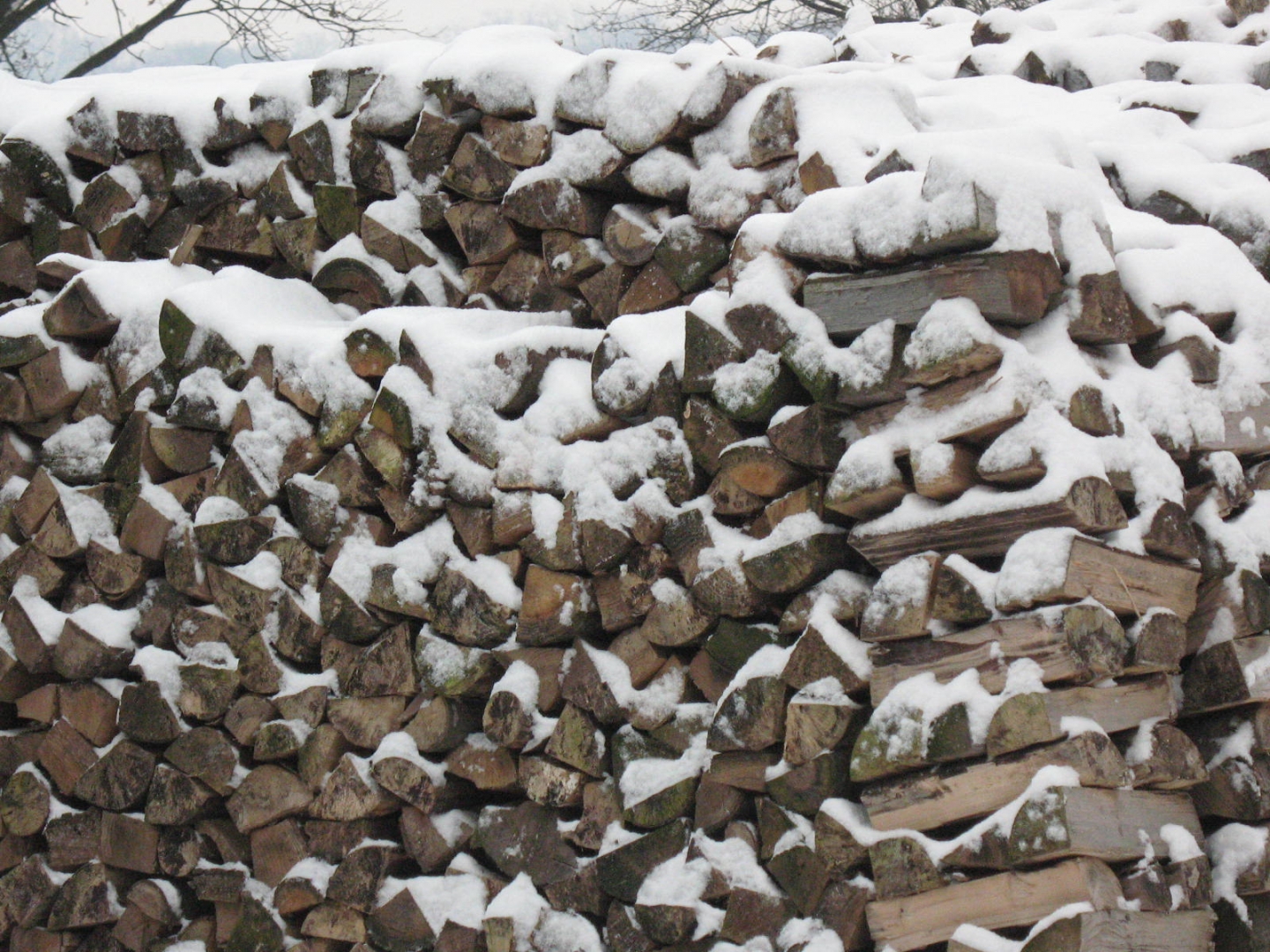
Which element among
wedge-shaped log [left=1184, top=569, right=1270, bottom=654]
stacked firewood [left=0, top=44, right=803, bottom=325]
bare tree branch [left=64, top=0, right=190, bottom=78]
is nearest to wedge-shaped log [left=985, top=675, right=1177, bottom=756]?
wedge-shaped log [left=1184, top=569, right=1270, bottom=654]

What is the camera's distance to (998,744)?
228 centimetres

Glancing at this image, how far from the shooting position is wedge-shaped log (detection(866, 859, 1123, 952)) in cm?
219

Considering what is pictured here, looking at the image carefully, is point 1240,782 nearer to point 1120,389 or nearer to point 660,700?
point 1120,389

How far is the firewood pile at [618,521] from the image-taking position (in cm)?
237

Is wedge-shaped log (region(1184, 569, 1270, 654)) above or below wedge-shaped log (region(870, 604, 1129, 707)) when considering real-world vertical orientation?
below

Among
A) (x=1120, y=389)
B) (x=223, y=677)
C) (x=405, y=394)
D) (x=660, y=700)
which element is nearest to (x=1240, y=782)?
(x=1120, y=389)

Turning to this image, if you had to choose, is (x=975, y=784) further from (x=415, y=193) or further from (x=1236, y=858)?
(x=415, y=193)

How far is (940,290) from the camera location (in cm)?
250

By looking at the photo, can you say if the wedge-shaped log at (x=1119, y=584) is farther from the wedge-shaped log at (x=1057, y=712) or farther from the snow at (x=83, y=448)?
the snow at (x=83, y=448)

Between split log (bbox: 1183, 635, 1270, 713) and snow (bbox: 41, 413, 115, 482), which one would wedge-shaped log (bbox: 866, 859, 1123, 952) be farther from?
snow (bbox: 41, 413, 115, 482)

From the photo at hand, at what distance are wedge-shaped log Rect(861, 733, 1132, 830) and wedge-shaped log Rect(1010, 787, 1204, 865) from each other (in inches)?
1.6

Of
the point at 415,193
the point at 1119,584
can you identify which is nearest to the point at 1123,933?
the point at 1119,584

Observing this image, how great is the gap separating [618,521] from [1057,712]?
1.04 meters

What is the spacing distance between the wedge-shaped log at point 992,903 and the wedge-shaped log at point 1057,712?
214 millimetres
